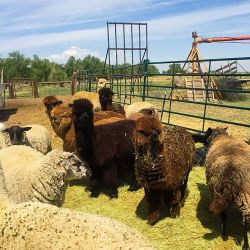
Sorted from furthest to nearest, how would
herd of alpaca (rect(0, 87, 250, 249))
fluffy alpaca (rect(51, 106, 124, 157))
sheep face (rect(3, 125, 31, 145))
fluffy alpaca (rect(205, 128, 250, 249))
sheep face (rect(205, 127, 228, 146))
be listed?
sheep face (rect(3, 125, 31, 145)), fluffy alpaca (rect(51, 106, 124, 157)), sheep face (rect(205, 127, 228, 146)), herd of alpaca (rect(0, 87, 250, 249)), fluffy alpaca (rect(205, 128, 250, 249))

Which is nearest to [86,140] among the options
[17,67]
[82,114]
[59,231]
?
[82,114]

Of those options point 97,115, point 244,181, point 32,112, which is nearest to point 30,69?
point 32,112

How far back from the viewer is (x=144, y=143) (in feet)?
14.5

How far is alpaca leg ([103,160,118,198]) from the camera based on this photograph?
6.19m

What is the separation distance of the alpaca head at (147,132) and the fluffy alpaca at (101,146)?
1858 mm

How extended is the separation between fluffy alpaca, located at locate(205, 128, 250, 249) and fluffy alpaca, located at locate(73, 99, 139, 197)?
2.10 m

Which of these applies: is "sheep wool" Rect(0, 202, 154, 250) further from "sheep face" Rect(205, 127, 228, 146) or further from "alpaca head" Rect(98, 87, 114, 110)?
"alpaca head" Rect(98, 87, 114, 110)

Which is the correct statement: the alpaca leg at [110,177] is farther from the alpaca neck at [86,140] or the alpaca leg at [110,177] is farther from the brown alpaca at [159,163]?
the brown alpaca at [159,163]

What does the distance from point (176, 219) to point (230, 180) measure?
54.5 inches

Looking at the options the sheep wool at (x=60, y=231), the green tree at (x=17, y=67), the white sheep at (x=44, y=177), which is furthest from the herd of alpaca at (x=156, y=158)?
the green tree at (x=17, y=67)

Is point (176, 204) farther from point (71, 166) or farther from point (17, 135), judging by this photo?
point (17, 135)

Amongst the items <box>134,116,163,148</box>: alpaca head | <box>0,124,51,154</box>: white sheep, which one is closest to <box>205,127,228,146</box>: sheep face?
<box>134,116,163,148</box>: alpaca head

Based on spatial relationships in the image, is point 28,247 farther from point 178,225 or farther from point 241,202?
point 178,225

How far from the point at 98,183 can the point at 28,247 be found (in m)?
3.82
